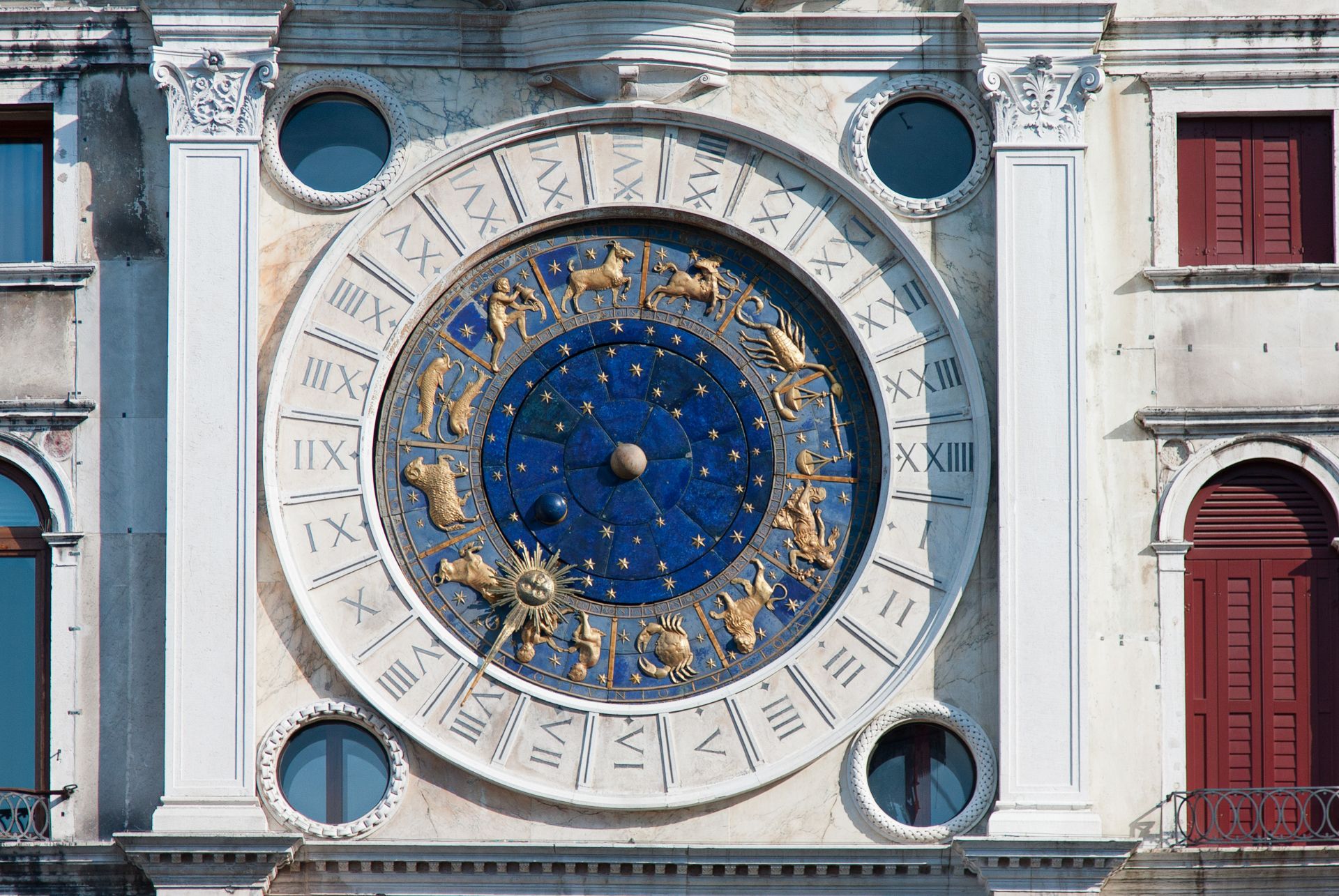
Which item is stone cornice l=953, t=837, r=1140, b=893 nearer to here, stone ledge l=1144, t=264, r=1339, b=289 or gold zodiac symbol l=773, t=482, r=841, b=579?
gold zodiac symbol l=773, t=482, r=841, b=579

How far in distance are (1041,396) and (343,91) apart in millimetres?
5362

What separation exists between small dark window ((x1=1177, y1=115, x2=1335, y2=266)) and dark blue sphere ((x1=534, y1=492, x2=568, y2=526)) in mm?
4776

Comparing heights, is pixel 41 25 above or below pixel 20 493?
above

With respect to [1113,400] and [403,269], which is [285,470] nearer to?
[403,269]

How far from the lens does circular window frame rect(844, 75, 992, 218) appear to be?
17578 millimetres

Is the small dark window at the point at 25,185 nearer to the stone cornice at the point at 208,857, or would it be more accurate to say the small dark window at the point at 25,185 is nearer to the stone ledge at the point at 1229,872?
the stone cornice at the point at 208,857

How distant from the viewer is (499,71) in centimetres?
1775

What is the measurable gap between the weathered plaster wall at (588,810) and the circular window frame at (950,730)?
0.10 metres

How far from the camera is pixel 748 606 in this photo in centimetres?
1739

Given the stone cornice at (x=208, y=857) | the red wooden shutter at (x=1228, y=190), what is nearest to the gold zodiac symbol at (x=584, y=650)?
Result: the stone cornice at (x=208, y=857)

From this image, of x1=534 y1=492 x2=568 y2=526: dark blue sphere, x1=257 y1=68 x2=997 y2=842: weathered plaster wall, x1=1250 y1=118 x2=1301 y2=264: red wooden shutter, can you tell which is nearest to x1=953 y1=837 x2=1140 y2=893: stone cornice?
x1=257 y1=68 x2=997 y2=842: weathered plaster wall

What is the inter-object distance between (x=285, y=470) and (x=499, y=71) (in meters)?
3.21

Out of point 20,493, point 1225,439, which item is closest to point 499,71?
point 20,493

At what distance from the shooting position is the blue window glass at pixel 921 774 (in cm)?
1716
